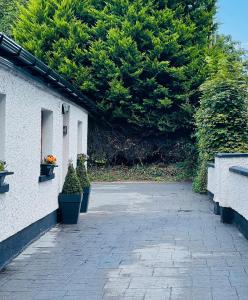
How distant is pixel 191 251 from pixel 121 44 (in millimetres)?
15606

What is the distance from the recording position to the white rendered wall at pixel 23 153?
7352 mm

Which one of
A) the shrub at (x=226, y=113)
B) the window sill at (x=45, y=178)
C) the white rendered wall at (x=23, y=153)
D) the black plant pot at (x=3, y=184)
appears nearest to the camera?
the black plant pot at (x=3, y=184)

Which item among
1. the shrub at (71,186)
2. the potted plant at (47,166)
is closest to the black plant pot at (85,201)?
the shrub at (71,186)

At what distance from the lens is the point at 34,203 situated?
8.99 metres

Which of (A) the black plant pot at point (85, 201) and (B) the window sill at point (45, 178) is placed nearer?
(B) the window sill at point (45, 178)

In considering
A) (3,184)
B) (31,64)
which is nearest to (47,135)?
(31,64)

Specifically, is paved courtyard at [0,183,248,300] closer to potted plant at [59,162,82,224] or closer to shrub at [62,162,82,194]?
potted plant at [59,162,82,224]

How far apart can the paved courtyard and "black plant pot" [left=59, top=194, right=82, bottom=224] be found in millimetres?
259

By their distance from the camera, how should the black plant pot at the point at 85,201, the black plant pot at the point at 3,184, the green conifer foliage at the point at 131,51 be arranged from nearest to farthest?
the black plant pot at the point at 3,184 < the black plant pot at the point at 85,201 < the green conifer foliage at the point at 131,51

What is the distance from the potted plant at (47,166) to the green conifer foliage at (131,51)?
12296 millimetres

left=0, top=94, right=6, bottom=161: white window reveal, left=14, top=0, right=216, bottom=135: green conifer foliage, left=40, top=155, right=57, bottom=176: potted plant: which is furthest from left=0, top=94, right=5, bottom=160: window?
left=14, top=0, right=216, bottom=135: green conifer foliage

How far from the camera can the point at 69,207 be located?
10992mm

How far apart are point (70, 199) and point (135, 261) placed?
12.5 ft

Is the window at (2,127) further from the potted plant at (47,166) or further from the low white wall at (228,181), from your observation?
the low white wall at (228,181)
